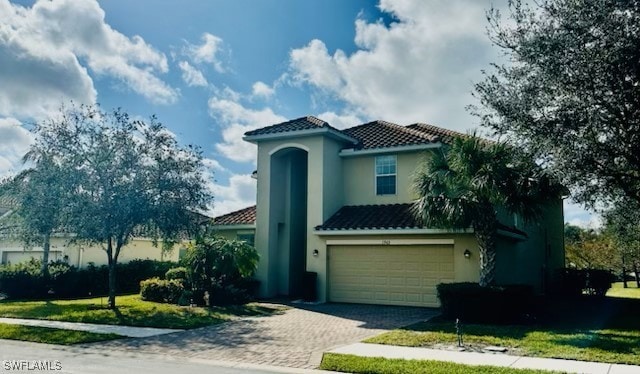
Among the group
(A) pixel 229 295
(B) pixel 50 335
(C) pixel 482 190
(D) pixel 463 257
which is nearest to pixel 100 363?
(B) pixel 50 335

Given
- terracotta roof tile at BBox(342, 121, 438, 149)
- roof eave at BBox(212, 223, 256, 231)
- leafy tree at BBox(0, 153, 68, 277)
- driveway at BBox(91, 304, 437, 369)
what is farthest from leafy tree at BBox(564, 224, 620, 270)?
leafy tree at BBox(0, 153, 68, 277)

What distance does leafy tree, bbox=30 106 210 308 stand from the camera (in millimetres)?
17719

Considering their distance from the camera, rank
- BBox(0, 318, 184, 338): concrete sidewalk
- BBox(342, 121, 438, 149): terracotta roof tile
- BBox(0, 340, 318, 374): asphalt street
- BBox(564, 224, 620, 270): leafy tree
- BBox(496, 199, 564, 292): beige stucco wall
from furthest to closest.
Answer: BBox(564, 224, 620, 270): leafy tree < BBox(342, 121, 438, 149): terracotta roof tile < BBox(496, 199, 564, 292): beige stucco wall < BBox(0, 318, 184, 338): concrete sidewalk < BBox(0, 340, 318, 374): asphalt street

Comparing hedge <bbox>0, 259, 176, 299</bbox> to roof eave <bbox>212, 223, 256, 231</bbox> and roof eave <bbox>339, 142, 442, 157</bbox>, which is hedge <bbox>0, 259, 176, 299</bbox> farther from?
roof eave <bbox>339, 142, 442, 157</bbox>

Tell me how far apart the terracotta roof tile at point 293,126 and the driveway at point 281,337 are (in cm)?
783

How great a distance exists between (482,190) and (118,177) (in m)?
12.1

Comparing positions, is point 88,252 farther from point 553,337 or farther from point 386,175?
point 553,337

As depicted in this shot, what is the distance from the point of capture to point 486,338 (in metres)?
12.6

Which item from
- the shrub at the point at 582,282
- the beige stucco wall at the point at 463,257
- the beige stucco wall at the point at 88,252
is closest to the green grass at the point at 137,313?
the beige stucco wall at the point at 463,257

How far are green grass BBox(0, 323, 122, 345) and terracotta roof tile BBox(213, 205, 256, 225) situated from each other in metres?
11.4

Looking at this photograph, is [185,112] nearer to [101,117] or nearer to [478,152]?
[101,117]

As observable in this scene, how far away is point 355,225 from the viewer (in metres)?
20.7

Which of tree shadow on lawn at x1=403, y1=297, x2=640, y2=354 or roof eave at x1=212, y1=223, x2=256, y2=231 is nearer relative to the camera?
tree shadow on lawn at x1=403, y1=297, x2=640, y2=354

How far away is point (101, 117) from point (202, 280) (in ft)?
23.0
